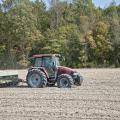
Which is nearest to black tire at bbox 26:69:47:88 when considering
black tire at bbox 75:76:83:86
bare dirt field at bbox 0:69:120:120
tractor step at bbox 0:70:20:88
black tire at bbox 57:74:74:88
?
black tire at bbox 57:74:74:88

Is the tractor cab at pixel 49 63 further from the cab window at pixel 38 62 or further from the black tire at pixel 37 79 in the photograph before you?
the black tire at pixel 37 79

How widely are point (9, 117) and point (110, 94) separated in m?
5.13

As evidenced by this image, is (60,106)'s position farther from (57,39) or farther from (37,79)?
(57,39)

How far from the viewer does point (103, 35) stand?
46125 mm

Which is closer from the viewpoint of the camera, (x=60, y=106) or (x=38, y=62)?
(x=60, y=106)

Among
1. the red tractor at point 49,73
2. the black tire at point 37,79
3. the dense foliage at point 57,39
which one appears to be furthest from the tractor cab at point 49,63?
the dense foliage at point 57,39

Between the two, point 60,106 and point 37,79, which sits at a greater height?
point 37,79

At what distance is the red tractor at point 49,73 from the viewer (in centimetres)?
1798

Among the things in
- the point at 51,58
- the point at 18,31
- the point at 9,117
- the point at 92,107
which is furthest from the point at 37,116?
the point at 18,31

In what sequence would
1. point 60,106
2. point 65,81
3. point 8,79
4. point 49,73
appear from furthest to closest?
point 8,79, point 49,73, point 65,81, point 60,106

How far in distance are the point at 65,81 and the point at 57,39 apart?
29.2 meters

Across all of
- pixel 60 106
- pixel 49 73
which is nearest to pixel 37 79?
pixel 49 73

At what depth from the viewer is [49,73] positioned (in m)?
18.2

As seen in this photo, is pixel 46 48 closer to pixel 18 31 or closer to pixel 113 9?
pixel 18 31
